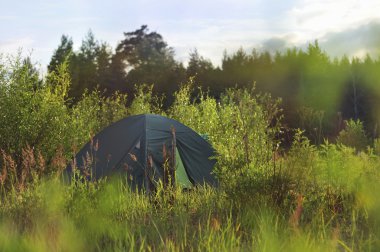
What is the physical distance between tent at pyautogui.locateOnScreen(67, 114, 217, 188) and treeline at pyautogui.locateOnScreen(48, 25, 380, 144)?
11452 millimetres

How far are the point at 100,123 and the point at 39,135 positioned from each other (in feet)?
11.4

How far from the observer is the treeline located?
24484 mm

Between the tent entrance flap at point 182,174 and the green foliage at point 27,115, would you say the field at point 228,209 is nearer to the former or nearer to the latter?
the tent entrance flap at point 182,174

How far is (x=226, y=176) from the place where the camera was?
5.82m

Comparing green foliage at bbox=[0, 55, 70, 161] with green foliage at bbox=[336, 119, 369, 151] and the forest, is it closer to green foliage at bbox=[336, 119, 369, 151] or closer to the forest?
the forest

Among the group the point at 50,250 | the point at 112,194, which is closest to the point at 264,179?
the point at 112,194

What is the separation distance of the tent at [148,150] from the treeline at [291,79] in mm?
11452

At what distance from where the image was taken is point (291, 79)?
27.0 m

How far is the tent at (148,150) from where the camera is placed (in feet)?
27.0

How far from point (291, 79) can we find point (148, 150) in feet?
65.5

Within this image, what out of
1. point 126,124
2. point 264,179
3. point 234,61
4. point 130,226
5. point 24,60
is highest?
point 234,61

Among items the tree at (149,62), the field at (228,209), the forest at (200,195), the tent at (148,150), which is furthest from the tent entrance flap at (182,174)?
the tree at (149,62)

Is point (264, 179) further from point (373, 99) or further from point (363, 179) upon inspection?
point (373, 99)

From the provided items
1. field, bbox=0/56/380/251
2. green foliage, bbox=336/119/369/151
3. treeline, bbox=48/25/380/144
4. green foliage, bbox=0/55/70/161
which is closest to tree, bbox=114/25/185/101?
treeline, bbox=48/25/380/144
